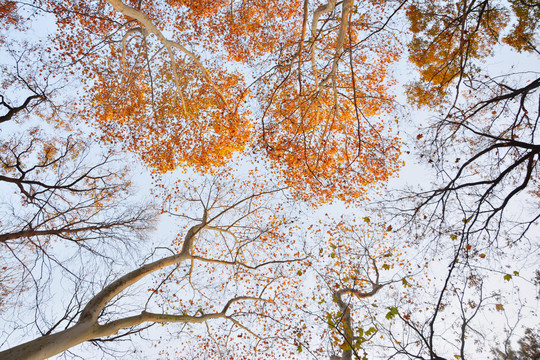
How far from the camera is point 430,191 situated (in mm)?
4203

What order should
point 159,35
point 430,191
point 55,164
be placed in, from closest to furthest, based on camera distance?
point 430,191
point 159,35
point 55,164

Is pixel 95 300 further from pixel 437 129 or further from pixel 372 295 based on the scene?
pixel 372 295

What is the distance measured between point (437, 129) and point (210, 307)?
7.64 metres

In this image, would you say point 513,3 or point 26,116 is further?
point 26,116

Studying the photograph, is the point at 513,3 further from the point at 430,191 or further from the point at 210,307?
the point at 210,307

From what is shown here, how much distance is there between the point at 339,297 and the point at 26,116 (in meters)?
11.4

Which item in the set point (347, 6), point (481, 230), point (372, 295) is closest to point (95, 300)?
point (481, 230)

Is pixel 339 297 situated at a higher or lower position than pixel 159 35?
lower

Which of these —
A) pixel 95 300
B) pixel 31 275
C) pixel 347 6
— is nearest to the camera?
pixel 347 6

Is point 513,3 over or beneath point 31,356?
over

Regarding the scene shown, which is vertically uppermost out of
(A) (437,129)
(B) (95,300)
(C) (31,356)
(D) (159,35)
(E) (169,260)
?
(D) (159,35)

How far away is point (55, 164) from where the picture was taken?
26.5ft

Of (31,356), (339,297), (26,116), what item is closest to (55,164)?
(26,116)

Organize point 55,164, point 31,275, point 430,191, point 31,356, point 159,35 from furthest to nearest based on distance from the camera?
point 55,164, point 31,275, point 159,35, point 430,191, point 31,356
